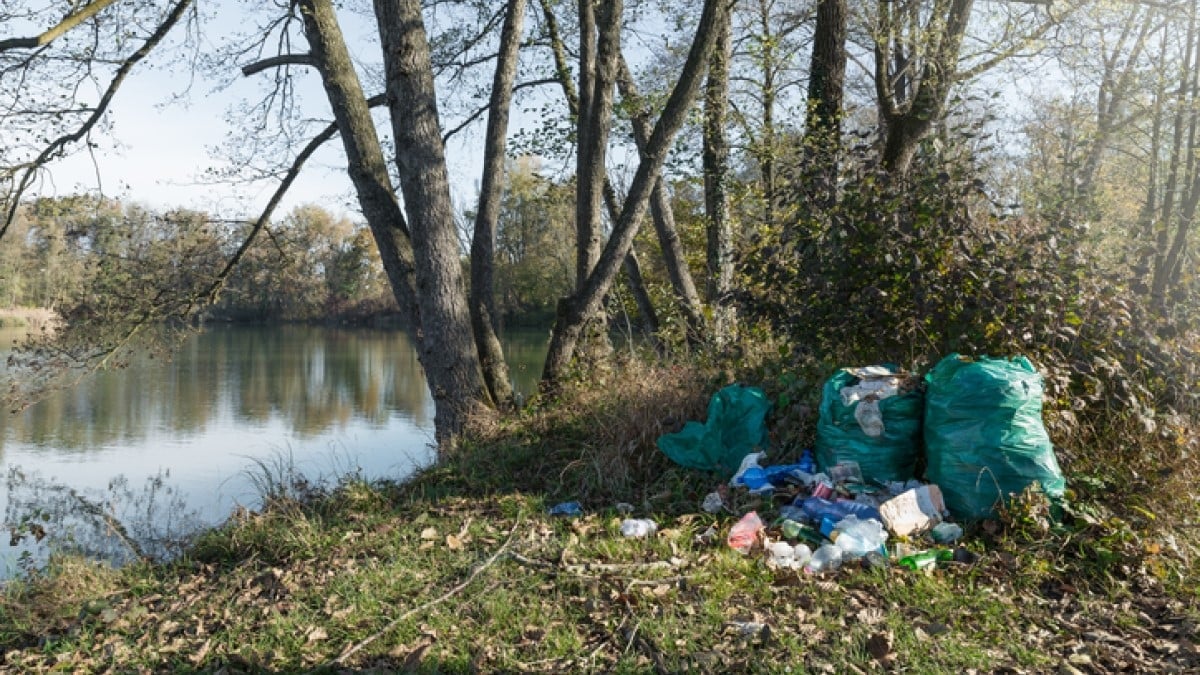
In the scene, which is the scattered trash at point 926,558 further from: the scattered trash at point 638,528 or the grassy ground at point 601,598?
the scattered trash at point 638,528

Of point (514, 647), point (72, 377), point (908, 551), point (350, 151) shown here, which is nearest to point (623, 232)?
point (350, 151)

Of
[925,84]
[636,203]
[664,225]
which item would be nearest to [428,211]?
[636,203]

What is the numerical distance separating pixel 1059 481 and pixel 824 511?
1191 millimetres

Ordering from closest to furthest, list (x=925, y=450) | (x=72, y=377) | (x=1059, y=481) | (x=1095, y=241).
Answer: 1. (x=1059, y=481)
2. (x=925, y=450)
3. (x=1095, y=241)
4. (x=72, y=377)

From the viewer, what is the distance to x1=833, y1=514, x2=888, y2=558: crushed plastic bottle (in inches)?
160

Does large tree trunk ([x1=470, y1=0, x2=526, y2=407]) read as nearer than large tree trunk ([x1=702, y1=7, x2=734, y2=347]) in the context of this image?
Yes

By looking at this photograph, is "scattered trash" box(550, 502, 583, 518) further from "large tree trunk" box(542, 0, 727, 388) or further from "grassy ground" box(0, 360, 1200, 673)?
"large tree trunk" box(542, 0, 727, 388)

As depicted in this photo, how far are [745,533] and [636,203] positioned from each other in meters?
3.90

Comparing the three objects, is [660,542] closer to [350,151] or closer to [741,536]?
[741,536]

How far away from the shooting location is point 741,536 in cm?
425

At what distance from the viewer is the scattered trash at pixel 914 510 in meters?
4.25

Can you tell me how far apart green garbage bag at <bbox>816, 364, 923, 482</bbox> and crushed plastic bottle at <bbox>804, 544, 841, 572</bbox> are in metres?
0.90

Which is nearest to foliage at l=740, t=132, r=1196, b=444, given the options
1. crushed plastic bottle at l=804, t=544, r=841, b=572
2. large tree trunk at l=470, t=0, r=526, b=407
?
crushed plastic bottle at l=804, t=544, r=841, b=572

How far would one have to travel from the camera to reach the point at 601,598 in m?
3.71
